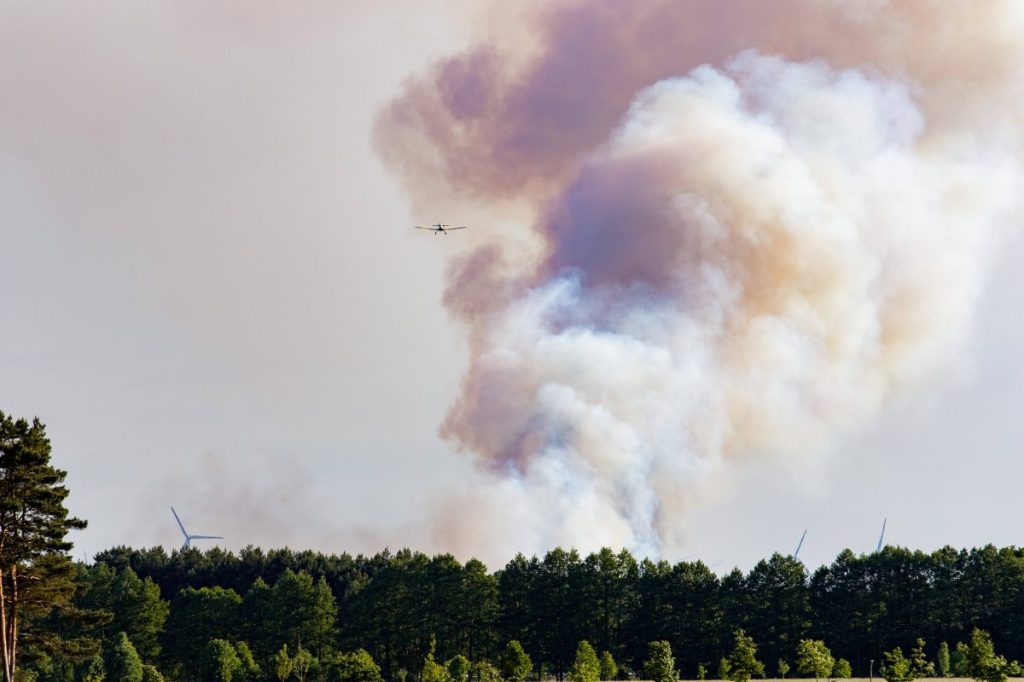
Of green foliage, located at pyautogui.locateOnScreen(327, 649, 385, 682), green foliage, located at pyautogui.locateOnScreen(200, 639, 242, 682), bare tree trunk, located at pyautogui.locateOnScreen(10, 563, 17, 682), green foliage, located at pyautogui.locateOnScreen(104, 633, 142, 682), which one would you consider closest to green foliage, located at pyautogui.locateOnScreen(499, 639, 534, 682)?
green foliage, located at pyautogui.locateOnScreen(327, 649, 385, 682)

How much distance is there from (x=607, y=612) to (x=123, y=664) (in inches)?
2756

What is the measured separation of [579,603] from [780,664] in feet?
106

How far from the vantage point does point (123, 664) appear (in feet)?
569

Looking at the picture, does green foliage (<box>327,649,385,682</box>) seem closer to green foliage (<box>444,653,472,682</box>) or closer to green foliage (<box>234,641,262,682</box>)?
green foliage (<box>444,653,472,682</box>)

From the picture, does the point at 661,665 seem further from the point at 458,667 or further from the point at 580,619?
the point at 580,619

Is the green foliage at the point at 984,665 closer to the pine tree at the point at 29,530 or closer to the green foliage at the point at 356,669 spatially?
the green foliage at the point at 356,669

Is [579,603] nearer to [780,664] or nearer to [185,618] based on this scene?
[780,664]

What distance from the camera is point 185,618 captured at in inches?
7751

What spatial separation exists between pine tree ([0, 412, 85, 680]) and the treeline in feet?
275

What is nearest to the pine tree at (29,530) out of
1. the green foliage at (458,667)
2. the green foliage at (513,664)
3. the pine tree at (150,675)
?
the green foliage at (513,664)

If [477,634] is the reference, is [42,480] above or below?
below

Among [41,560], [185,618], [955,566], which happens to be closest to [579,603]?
Answer: [955,566]

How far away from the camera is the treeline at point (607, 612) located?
548 ft

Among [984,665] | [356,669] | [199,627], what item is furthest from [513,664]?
[199,627]
